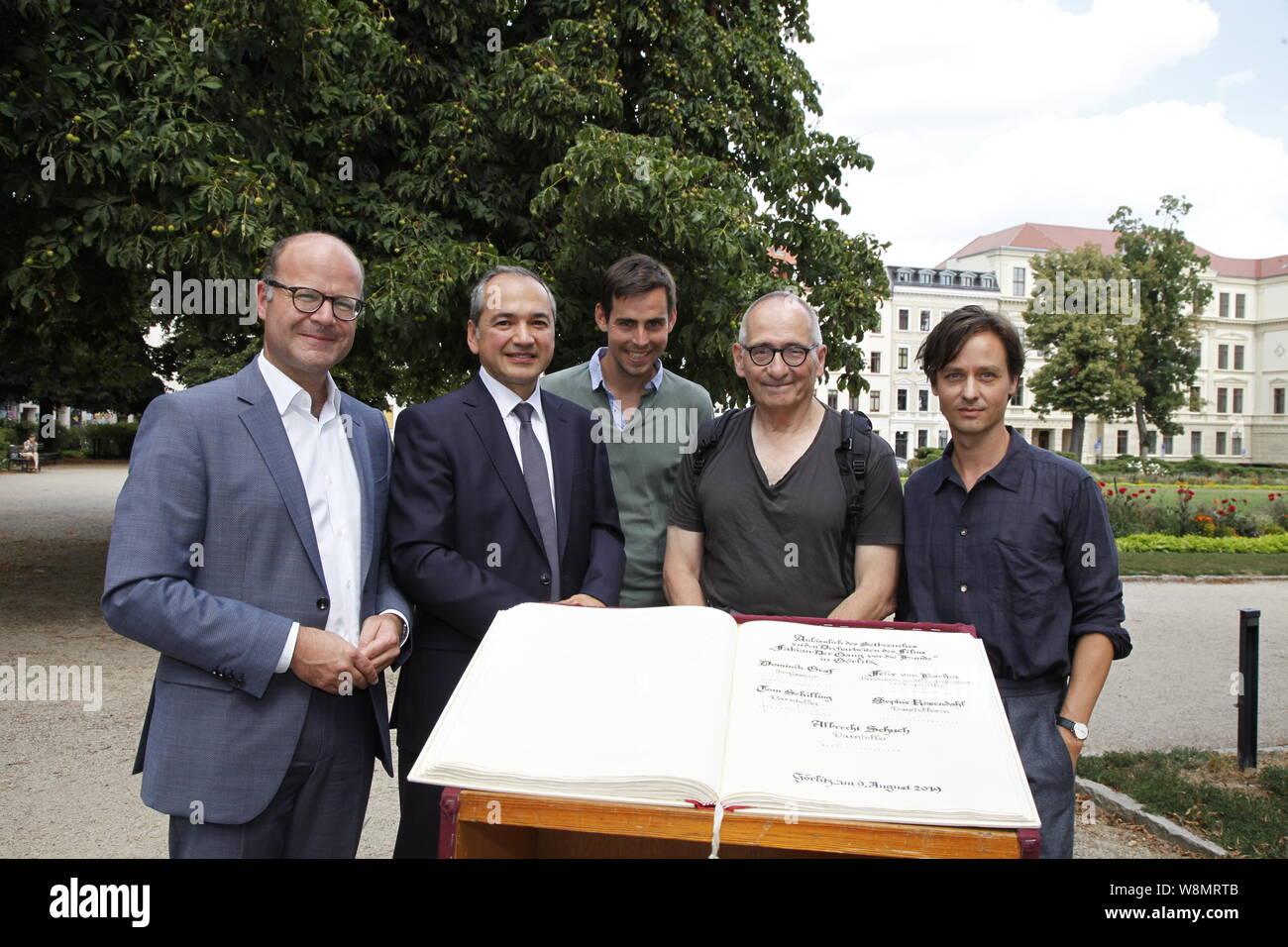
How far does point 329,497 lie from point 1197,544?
19845mm

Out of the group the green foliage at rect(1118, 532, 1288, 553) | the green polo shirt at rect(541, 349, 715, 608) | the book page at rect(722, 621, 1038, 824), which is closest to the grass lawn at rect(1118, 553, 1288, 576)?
the green foliage at rect(1118, 532, 1288, 553)

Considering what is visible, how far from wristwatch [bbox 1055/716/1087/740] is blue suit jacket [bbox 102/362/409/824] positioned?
219 cm

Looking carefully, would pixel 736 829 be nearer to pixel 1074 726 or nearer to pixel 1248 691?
pixel 1074 726

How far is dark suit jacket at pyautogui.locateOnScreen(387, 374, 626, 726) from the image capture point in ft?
9.50

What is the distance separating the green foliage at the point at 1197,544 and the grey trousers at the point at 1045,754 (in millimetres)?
17354

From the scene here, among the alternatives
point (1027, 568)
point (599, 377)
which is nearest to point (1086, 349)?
point (599, 377)

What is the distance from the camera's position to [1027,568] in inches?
111

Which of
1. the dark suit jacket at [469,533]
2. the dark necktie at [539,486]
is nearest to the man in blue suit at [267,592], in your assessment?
the dark suit jacket at [469,533]

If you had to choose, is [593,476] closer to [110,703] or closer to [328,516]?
[328,516]

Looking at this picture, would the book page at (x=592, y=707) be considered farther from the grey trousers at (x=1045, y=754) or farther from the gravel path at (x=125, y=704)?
the gravel path at (x=125, y=704)

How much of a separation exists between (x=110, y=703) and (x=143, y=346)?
11.7 metres

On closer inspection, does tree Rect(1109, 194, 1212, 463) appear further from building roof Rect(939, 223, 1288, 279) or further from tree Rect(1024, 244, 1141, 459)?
building roof Rect(939, 223, 1288, 279)

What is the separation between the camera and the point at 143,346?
682 inches

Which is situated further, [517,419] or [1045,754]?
[517,419]
